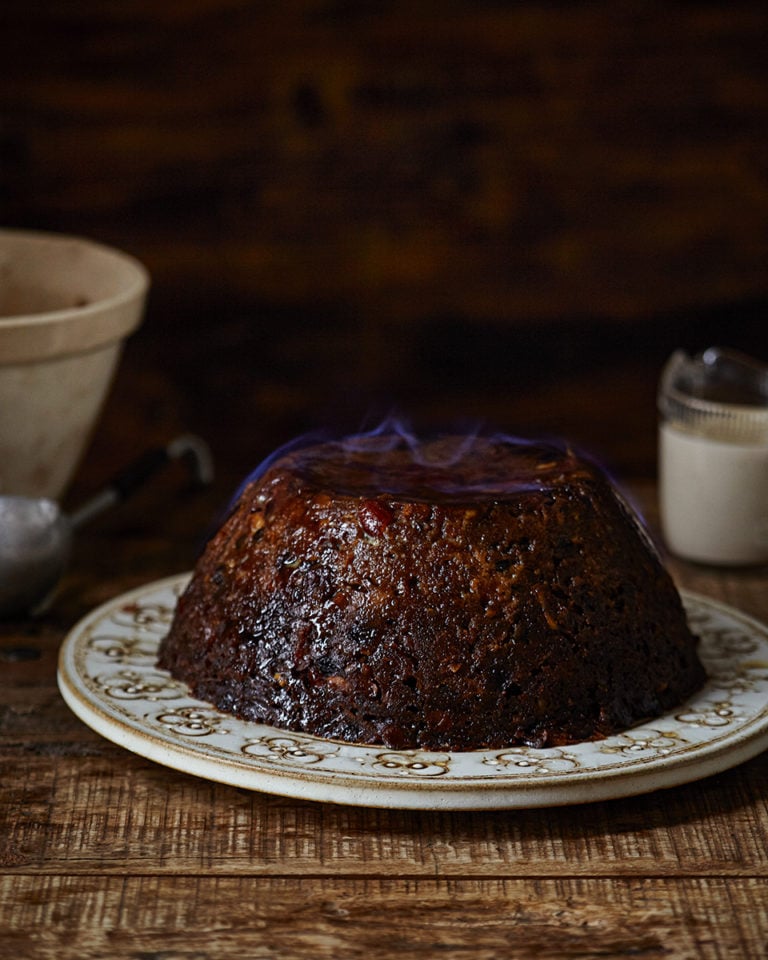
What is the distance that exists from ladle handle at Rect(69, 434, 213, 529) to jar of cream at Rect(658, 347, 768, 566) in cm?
81

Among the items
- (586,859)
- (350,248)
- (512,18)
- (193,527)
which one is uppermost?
(512,18)

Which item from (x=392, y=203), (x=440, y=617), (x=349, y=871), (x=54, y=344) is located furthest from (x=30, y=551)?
(x=392, y=203)

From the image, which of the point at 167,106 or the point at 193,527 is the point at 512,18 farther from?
the point at 193,527

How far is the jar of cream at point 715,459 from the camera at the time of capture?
2.18 meters

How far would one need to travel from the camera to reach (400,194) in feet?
9.70

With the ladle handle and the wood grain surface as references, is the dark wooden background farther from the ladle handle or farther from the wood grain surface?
the ladle handle

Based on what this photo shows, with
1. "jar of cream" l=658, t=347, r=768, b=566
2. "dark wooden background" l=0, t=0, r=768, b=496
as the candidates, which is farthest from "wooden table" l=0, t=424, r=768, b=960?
"dark wooden background" l=0, t=0, r=768, b=496

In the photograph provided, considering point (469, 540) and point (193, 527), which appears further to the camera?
point (193, 527)

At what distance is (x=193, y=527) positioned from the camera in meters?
2.39

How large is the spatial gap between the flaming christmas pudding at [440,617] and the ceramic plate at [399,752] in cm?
4

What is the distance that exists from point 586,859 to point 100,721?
50 centimetres

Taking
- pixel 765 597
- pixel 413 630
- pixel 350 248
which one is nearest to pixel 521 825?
pixel 413 630

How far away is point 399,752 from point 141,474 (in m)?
1.04

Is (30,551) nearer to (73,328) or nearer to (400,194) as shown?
(73,328)
